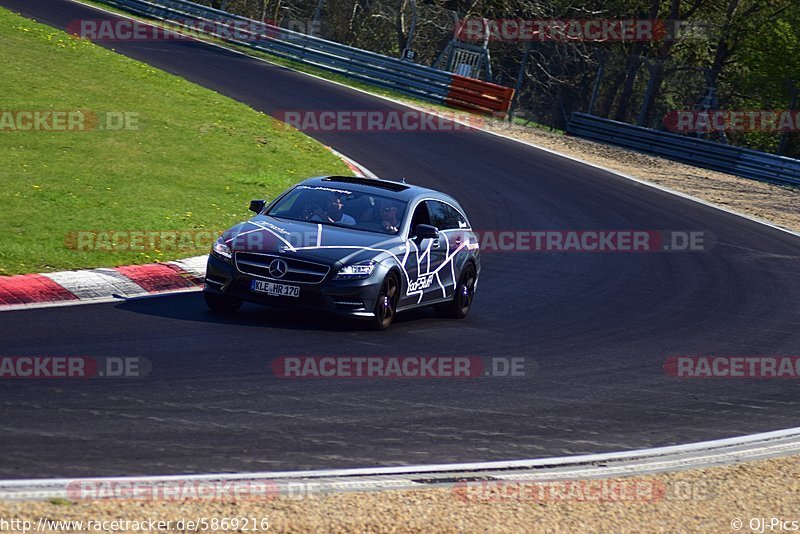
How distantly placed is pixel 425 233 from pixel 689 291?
625 centimetres

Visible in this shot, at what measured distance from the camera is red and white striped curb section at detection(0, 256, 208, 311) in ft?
Result: 38.2

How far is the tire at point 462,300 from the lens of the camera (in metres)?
14.0

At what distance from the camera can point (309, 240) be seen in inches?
482

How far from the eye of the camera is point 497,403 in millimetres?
9906

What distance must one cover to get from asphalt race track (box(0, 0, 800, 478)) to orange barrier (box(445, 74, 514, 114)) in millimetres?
13794

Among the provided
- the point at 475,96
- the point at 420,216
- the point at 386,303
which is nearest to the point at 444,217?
the point at 420,216

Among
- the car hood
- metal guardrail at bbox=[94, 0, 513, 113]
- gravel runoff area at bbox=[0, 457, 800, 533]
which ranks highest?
metal guardrail at bbox=[94, 0, 513, 113]

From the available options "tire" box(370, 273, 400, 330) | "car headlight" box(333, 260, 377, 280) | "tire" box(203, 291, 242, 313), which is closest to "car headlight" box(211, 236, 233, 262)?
"tire" box(203, 291, 242, 313)

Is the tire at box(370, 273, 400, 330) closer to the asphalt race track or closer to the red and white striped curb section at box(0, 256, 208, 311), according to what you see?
the asphalt race track

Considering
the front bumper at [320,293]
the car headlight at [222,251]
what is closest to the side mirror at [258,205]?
the car headlight at [222,251]

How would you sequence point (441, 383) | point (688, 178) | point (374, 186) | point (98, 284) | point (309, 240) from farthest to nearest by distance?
1. point (688, 178)
2. point (374, 186)
3. point (98, 284)
4. point (309, 240)
5. point (441, 383)

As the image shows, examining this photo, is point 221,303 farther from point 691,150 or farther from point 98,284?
point 691,150

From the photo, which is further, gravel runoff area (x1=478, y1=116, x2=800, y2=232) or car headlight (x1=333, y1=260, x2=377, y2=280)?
gravel runoff area (x1=478, y1=116, x2=800, y2=232)

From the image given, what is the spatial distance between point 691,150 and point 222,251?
2317 cm
